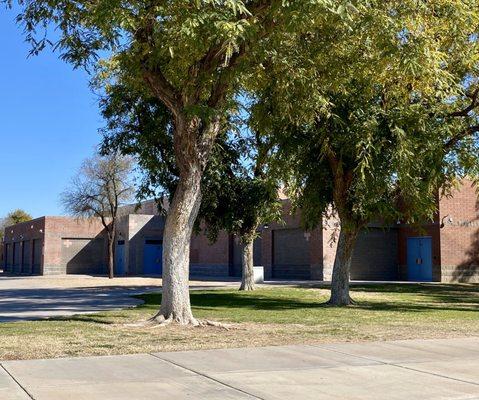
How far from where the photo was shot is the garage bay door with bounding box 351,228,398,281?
40938mm

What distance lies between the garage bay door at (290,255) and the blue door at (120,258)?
56.8 ft

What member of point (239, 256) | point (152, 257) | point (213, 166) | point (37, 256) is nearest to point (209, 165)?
point (213, 166)

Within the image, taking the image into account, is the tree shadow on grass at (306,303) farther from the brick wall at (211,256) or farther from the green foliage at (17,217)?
the green foliage at (17,217)

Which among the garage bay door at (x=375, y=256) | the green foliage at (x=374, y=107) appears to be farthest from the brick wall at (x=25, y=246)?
the green foliage at (x=374, y=107)

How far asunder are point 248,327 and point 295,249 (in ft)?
91.6

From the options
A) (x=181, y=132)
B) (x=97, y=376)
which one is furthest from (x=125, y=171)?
(x=97, y=376)

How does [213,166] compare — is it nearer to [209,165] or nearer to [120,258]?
[209,165]

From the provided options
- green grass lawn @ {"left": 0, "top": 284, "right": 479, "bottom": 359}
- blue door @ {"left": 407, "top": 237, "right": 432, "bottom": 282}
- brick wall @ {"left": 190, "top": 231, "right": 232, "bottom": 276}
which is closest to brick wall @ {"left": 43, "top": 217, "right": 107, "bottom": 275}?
brick wall @ {"left": 190, "top": 231, "right": 232, "bottom": 276}

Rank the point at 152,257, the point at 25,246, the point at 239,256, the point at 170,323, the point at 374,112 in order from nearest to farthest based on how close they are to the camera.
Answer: the point at 170,323
the point at 374,112
the point at 239,256
the point at 152,257
the point at 25,246

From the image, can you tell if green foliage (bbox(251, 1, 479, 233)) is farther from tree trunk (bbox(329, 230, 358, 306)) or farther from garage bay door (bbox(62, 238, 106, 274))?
garage bay door (bbox(62, 238, 106, 274))

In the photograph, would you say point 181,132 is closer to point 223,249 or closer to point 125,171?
point 125,171

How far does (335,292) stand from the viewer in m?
20.4

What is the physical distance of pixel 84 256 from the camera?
187ft

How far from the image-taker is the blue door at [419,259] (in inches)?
1523
